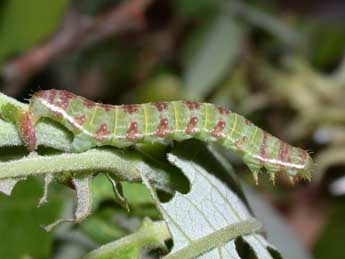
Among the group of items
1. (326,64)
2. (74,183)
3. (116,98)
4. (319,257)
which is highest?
(116,98)

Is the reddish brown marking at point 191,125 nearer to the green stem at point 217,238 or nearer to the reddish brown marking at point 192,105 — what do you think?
the reddish brown marking at point 192,105

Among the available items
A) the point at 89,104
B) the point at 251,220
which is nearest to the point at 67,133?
the point at 89,104

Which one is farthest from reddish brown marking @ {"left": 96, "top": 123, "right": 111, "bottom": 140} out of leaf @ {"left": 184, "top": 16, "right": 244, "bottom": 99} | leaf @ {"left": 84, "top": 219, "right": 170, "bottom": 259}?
leaf @ {"left": 184, "top": 16, "right": 244, "bottom": 99}

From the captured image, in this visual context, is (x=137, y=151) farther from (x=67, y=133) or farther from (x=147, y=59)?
(x=147, y=59)

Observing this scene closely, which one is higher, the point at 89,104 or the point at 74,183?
the point at 89,104

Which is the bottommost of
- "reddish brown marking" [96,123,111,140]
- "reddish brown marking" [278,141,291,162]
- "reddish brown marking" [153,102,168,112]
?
"reddish brown marking" [278,141,291,162]

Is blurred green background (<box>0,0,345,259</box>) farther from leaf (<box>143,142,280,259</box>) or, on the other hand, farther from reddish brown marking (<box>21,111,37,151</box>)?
reddish brown marking (<box>21,111,37,151</box>)
